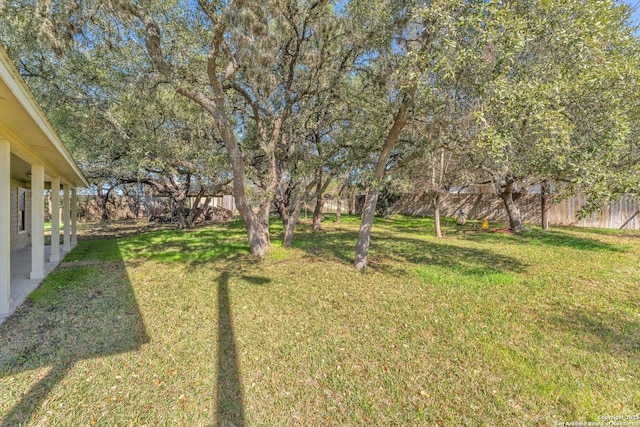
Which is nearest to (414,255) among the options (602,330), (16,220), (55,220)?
(602,330)

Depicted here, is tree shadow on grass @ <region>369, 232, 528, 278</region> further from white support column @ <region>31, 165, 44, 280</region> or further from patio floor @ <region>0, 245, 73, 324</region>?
white support column @ <region>31, 165, 44, 280</region>

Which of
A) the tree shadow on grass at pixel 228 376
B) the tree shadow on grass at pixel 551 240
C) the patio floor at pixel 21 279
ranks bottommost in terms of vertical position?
the tree shadow on grass at pixel 228 376

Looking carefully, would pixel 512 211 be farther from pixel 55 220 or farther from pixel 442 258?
pixel 55 220

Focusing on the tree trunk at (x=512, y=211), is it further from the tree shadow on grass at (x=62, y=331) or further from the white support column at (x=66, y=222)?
the white support column at (x=66, y=222)

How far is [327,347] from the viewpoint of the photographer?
10.1 ft

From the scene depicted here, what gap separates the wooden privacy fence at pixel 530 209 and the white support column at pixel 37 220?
11.1 metres

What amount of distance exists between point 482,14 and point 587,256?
20.2 feet

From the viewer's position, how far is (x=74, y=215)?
9.86 m

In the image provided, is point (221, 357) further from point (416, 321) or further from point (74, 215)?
point (74, 215)

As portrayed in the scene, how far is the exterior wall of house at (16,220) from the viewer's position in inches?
318

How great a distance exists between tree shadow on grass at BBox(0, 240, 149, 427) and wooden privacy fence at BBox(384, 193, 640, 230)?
370 inches

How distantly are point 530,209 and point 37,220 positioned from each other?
55.4 feet

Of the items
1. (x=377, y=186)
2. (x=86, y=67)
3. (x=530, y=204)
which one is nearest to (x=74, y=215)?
(x=86, y=67)

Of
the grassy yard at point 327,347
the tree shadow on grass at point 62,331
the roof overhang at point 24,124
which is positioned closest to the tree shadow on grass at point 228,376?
the grassy yard at point 327,347
